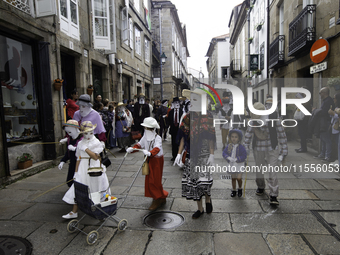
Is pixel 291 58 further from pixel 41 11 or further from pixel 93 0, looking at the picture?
pixel 41 11

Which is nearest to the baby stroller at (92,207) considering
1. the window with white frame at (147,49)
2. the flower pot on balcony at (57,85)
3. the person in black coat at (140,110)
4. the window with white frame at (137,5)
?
the flower pot on balcony at (57,85)

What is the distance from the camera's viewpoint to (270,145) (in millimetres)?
4016

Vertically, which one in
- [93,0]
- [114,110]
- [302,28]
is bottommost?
[114,110]

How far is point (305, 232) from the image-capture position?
314 cm

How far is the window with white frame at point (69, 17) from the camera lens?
754 centimetres

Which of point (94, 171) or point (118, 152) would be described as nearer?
point (94, 171)

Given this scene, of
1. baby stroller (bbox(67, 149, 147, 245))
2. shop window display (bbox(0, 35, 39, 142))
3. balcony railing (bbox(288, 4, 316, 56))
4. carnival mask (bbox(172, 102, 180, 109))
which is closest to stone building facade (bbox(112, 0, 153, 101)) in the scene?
carnival mask (bbox(172, 102, 180, 109))

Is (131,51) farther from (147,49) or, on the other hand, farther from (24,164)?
(24,164)

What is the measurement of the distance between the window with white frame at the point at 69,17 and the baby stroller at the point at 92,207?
6.14 m

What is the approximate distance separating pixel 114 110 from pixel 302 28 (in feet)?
26.4

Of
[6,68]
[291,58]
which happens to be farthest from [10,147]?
[291,58]

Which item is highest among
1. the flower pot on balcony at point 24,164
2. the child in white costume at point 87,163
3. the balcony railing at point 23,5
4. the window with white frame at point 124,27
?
the window with white frame at point 124,27

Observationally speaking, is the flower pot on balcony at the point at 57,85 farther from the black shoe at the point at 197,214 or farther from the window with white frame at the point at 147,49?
the window with white frame at the point at 147,49

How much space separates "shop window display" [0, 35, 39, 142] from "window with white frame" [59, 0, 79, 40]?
1.52 m
